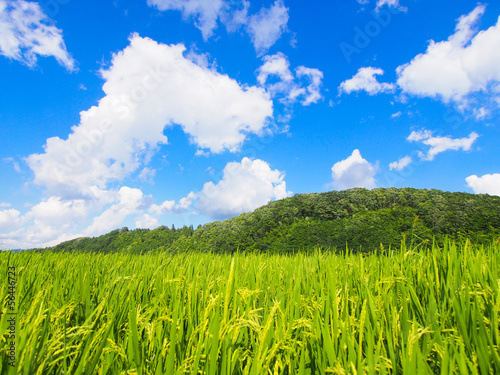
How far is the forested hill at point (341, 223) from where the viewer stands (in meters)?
18.4

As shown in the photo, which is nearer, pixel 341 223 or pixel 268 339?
pixel 268 339

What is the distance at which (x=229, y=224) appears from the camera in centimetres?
2697

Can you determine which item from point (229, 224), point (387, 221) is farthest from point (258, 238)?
point (387, 221)

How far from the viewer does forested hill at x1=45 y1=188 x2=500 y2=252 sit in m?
18.4

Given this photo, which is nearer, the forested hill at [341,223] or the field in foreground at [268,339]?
the field in foreground at [268,339]

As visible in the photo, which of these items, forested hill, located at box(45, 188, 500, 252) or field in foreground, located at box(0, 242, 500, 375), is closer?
field in foreground, located at box(0, 242, 500, 375)

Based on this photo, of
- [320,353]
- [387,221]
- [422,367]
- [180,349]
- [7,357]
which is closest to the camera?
[422,367]

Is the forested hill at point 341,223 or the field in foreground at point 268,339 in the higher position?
the forested hill at point 341,223

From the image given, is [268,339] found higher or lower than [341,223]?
lower

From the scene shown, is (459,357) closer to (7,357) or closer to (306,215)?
(7,357)

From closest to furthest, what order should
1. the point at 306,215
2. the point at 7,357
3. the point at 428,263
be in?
the point at 7,357, the point at 428,263, the point at 306,215

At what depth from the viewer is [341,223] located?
22.4 metres

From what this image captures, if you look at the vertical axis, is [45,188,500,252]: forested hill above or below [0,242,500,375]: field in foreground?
above

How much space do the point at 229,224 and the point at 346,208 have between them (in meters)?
13.0
